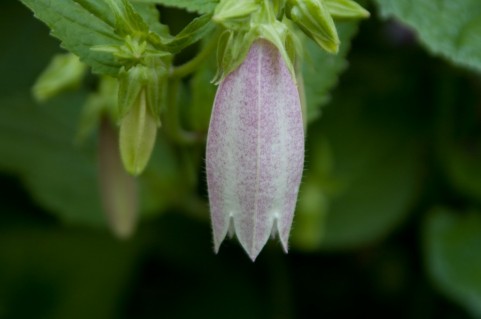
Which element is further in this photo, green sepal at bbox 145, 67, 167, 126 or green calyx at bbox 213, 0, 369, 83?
green sepal at bbox 145, 67, 167, 126

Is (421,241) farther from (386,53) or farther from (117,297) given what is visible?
(117,297)

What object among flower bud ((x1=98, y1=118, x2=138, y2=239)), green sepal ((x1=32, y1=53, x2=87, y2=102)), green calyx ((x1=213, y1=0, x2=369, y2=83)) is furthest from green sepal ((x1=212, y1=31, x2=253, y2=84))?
flower bud ((x1=98, y1=118, x2=138, y2=239))

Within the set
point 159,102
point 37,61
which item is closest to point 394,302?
point 37,61

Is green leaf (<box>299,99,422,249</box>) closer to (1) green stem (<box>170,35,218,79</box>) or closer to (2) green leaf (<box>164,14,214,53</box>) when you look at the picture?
(1) green stem (<box>170,35,218,79</box>)

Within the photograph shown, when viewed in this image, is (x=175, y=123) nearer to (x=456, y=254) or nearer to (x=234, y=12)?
(x=234, y=12)

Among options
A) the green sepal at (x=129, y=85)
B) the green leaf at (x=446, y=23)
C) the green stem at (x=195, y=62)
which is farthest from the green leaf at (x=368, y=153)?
the green sepal at (x=129, y=85)

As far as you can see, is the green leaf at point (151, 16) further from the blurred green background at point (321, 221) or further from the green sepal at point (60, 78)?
the blurred green background at point (321, 221)

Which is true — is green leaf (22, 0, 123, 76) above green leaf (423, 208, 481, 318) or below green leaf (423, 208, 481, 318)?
above
